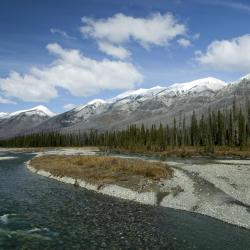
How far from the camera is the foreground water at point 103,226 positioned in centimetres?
2102

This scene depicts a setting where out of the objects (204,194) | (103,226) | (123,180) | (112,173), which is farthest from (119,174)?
(103,226)

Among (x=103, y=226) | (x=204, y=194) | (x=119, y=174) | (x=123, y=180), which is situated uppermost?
(x=119, y=174)

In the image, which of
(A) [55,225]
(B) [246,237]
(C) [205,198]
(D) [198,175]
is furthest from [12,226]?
(D) [198,175]

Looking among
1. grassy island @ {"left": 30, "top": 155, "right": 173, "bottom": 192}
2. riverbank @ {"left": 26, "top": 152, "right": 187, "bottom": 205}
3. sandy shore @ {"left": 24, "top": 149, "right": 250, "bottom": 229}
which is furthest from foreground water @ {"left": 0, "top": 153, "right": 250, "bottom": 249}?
grassy island @ {"left": 30, "top": 155, "right": 173, "bottom": 192}

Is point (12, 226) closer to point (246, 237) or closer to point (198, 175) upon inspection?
point (246, 237)

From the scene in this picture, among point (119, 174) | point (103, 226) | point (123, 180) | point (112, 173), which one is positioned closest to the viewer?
point (103, 226)

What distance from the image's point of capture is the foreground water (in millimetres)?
21016

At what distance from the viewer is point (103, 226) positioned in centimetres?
2475

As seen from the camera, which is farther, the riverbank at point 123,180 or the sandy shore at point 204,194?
the riverbank at point 123,180

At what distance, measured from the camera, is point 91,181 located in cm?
4441

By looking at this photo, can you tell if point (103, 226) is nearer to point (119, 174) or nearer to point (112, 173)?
point (119, 174)

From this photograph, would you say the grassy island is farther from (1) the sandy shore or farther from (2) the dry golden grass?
(1) the sandy shore

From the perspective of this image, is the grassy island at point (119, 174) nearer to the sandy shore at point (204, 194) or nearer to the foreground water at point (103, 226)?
the sandy shore at point (204, 194)

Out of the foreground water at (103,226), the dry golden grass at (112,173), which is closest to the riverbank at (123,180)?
the dry golden grass at (112,173)
